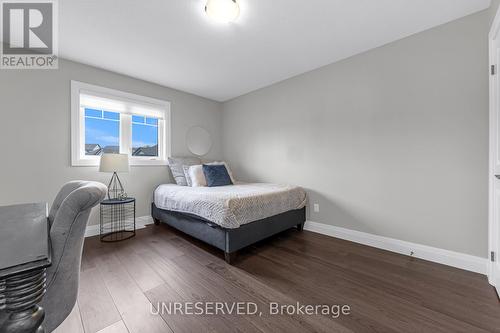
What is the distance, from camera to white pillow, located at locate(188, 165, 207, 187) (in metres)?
3.25

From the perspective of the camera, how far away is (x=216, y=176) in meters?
3.33

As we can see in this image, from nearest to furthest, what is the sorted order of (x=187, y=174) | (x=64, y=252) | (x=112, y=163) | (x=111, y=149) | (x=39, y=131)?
(x=64, y=252)
(x=39, y=131)
(x=112, y=163)
(x=111, y=149)
(x=187, y=174)

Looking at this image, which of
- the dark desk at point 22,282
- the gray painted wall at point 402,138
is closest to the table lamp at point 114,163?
the dark desk at point 22,282

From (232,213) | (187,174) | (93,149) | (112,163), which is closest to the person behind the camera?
(232,213)

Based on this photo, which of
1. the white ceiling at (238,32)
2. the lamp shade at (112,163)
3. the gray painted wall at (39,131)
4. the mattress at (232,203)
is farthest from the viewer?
the lamp shade at (112,163)

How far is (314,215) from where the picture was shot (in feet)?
9.98

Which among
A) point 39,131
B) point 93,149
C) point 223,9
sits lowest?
point 93,149

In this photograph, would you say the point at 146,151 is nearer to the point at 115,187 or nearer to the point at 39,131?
the point at 115,187

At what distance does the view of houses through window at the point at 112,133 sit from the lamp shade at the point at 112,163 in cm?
56

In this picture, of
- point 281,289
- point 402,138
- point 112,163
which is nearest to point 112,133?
point 112,163

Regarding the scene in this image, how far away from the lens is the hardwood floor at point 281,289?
131cm

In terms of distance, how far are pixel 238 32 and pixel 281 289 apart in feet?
8.28

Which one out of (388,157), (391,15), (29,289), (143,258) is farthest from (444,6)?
(143,258)

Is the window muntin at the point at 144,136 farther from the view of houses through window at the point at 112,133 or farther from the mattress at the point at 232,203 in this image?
the mattress at the point at 232,203
